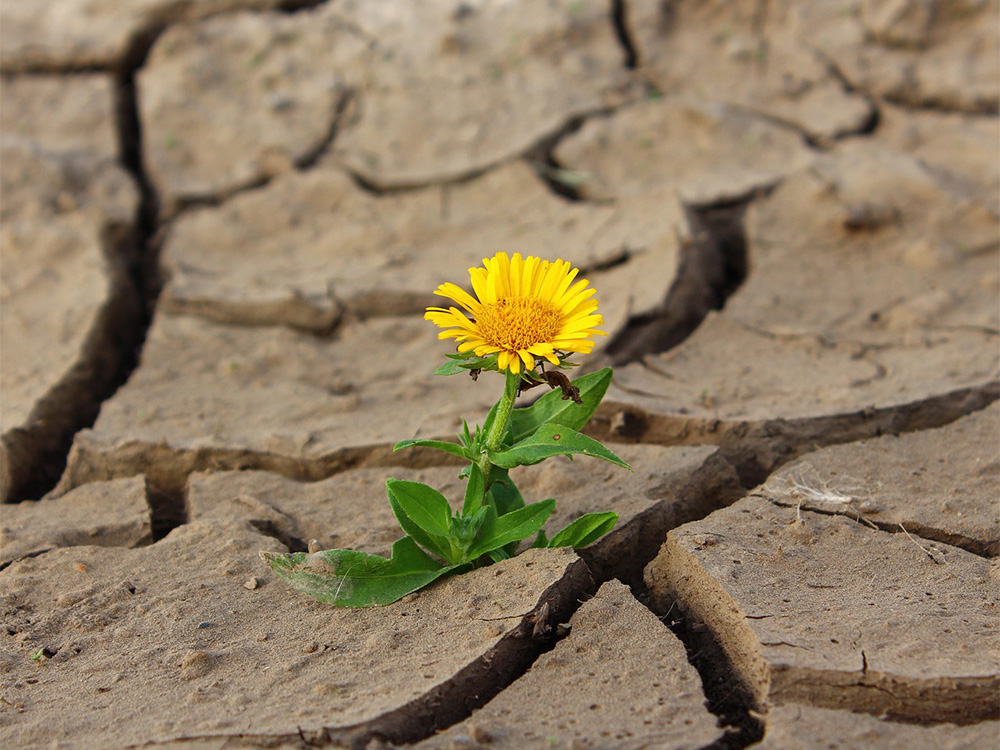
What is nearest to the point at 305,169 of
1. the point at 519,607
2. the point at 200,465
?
the point at 200,465

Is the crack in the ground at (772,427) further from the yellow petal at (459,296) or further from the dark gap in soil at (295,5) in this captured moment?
the dark gap in soil at (295,5)

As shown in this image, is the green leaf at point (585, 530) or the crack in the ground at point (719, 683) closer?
the crack in the ground at point (719, 683)

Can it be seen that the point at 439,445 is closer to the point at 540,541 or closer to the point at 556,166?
the point at 540,541

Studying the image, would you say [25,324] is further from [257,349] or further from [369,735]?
[369,735]

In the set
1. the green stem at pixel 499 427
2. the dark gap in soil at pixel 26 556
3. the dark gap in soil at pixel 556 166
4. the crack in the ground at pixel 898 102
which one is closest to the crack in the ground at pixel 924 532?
the green stem at pixel 499 427

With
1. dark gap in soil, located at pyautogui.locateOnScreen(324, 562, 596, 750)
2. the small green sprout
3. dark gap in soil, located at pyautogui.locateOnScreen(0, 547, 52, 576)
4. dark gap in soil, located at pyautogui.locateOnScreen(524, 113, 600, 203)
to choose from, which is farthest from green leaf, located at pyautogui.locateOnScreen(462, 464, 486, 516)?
dark gap in soil, located at pyautogui.locateOnScreen(524, 113, 600, 203)

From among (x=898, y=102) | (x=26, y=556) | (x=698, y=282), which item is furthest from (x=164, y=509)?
(x=898, y=102)
